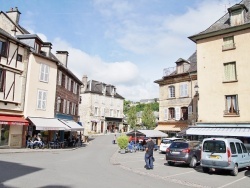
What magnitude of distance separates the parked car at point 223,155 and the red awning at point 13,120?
52.7ft

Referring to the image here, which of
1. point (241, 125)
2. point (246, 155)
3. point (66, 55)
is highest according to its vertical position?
point (66, 55)

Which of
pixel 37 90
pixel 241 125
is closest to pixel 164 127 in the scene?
pixel 241 125

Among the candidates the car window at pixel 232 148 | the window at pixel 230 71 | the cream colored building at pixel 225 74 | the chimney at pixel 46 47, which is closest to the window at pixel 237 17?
the cream colored building at pixel 225 74

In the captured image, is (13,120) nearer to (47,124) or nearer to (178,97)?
(47,124)

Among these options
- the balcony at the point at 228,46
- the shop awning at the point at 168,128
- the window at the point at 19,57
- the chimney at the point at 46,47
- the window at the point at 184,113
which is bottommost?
the shop awning at the point at 168,128

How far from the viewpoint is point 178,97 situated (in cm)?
3203

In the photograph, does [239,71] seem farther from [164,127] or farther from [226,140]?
[164,127]

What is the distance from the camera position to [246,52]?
2183 cm

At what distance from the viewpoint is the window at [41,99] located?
88.0 feet

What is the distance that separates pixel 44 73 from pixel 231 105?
1840 cm

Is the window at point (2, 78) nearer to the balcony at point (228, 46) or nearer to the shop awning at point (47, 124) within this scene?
the shop awning at point (47, 124)

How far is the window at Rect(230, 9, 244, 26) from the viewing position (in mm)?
22545

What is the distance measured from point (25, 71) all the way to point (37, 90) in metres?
2.30

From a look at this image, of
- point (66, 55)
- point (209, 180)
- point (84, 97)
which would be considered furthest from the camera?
point (84, 97)
